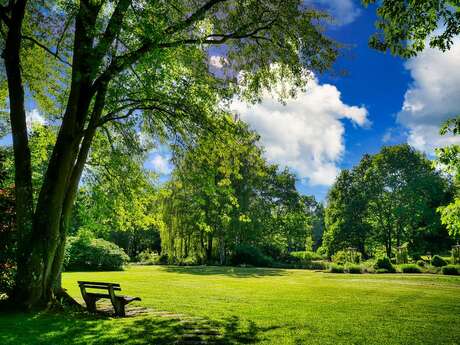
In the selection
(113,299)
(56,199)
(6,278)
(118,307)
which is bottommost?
(118,307)

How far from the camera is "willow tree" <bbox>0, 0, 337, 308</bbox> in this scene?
29.6 feet

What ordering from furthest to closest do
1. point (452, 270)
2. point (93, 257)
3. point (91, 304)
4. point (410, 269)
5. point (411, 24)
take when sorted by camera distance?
1. point (93, 257)
2. point (410, 269)
3. point (452, 270)
4. point (91, 304)
5. point (411, 24)

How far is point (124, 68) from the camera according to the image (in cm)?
925

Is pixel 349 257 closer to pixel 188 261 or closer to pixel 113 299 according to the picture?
pixel 188 261

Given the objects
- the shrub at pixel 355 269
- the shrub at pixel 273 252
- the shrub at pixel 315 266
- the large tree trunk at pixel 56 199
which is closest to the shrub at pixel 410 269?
the shrub at pixel 355 269

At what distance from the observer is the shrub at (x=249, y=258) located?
37.7 metres

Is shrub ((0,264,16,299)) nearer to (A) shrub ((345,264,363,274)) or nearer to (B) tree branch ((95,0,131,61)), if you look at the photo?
(B) tree branch ((95,0,131,61))

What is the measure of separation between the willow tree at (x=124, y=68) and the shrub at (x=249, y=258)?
26915 mm

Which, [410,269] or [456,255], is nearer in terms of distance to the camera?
[410,269]

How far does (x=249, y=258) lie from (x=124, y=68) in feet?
102

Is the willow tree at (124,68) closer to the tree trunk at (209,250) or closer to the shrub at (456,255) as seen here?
the shrub at (456,255)

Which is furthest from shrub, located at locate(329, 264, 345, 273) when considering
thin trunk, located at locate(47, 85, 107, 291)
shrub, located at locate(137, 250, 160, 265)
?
thin trunk, located at locate(47, 85, 107, 291)

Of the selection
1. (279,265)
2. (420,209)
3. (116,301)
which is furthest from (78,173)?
(420,209)

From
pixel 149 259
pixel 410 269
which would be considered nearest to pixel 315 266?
pixel 410 269
